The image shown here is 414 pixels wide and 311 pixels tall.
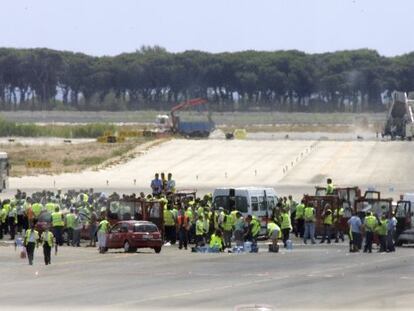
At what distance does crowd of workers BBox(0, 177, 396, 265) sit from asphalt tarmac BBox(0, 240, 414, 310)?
2.74ft

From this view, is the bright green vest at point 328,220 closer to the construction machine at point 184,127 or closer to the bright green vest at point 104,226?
the bright green vest at point 104,226

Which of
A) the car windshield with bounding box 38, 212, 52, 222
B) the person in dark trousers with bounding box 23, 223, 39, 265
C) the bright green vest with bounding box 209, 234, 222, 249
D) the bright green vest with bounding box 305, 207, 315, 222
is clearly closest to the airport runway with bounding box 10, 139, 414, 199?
the bright green vest with bounding box 305, 207, 315, 222

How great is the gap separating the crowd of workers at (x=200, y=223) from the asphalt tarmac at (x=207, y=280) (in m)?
0.84

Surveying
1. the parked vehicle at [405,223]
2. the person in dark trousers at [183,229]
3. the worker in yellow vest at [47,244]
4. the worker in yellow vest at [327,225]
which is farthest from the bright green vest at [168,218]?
the worker in yellow vest at [47,244]

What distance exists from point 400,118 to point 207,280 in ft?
276

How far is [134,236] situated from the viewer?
4612 cm

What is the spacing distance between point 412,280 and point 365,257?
7.60 m

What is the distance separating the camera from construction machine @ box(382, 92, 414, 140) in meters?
115

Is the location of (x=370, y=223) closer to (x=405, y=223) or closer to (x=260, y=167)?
(x=405, y=223)

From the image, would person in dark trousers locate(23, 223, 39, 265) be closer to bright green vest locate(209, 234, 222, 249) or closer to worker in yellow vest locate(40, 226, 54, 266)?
worker in yellow vest locate(40, 226, 54, 266)

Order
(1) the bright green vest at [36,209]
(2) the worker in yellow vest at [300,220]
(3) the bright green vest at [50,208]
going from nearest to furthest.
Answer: (3) the bright green vest at [50,208]
(2) the worker in yellow vest at [300,220]
(1) the bright green vest at [36,209]

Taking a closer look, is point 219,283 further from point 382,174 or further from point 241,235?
point 382,174

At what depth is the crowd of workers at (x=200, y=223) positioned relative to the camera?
4575 cm

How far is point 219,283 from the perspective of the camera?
35.0 m
